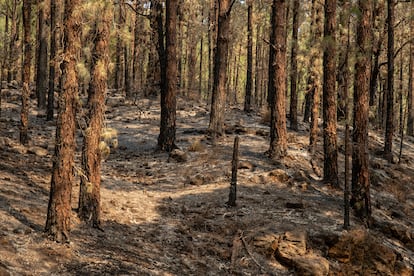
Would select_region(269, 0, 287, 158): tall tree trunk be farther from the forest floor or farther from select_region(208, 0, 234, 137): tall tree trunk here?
select_region(208, 0, 234, 137): tall tree trunk

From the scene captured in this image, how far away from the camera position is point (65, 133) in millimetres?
6934

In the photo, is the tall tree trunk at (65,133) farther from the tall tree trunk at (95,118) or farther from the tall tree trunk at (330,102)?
the tall tree trunk at (330,102)

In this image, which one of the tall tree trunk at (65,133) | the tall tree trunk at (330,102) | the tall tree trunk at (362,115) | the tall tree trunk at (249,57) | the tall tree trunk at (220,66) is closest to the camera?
the tall tree trunk at (65,133)

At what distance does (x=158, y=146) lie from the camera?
1556 centimetres

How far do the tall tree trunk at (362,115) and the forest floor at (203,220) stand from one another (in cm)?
60

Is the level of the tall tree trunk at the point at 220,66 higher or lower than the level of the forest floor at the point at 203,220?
higher

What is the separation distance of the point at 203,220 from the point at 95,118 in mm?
3528

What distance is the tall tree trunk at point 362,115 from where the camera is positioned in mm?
10500

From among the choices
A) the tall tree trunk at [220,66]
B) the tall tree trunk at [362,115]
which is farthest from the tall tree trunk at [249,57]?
the tall tree trunk at [362,115]

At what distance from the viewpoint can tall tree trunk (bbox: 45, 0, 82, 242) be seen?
6.89 m

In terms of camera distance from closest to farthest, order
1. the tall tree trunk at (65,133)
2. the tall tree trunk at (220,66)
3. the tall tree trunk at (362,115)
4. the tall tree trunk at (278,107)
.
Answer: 1. the tall tree trunk at (65,133)
2. the tall tree trunk at (362,115)
3. the tall tree trunk at (278,107)
4. the tall tree trunk at (220,66)

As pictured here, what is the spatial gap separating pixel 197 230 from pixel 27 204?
360cm

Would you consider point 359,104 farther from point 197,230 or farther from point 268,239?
point 197,230

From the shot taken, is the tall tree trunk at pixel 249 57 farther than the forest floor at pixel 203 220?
Yes
